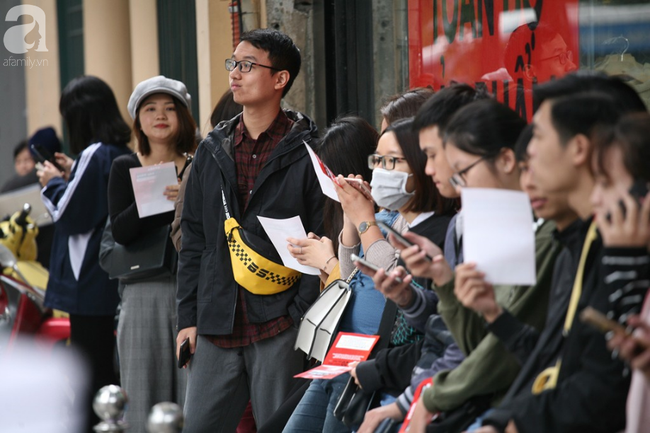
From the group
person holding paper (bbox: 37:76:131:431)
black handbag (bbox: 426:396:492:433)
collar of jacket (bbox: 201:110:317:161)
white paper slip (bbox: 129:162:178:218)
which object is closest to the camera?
black handbag (bbox: 426:396:492:433)

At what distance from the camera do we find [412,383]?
11.0ft

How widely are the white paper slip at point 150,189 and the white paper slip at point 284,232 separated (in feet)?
3.64

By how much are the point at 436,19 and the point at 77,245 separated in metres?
2.59

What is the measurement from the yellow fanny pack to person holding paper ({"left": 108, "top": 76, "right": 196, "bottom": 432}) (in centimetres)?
92

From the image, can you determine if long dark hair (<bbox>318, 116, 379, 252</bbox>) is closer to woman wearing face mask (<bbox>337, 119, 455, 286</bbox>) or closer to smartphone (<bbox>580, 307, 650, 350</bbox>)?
woman wearing face mask (<bbox>337, 119, 455, 286</bbox>)

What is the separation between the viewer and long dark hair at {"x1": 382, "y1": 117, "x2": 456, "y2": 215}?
3.75 m

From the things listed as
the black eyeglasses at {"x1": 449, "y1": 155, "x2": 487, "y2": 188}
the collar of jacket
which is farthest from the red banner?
the black eyeglasses at {"x1": 449, "y1": 155, "x2": 487, "y2": 188}

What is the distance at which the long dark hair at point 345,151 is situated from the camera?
4.50 metres

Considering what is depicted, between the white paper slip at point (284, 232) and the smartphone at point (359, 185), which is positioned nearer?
the smartphone at point (359, 185)

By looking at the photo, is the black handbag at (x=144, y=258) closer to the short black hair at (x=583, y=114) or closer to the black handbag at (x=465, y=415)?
the black handbag at (x=465, y=415)

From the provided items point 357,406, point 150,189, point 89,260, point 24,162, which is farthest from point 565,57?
point 24,162

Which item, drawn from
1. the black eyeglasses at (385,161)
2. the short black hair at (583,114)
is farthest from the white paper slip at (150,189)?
the short black hair at (583,114)

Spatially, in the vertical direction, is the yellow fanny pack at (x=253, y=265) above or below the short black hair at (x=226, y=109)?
below

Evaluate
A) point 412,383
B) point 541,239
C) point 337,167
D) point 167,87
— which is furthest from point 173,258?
point 541,239
